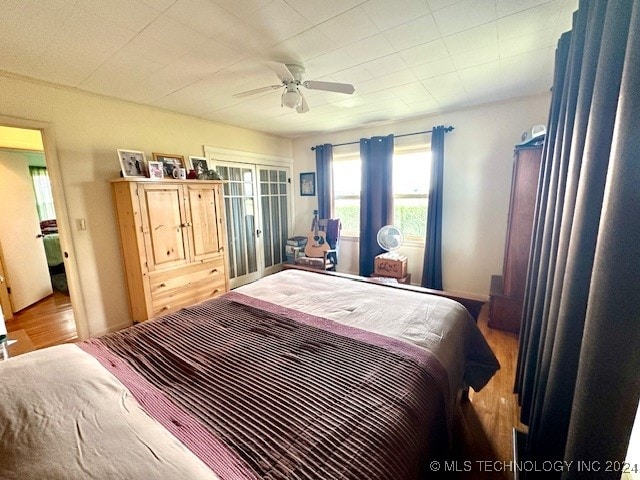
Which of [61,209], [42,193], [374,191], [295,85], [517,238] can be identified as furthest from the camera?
[42,193]

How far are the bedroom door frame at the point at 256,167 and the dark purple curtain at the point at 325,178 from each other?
0.68m

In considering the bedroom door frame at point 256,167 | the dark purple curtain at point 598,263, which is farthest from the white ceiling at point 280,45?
the bedroom door frame at point 256,167

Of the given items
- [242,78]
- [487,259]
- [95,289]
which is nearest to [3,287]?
[95,289]

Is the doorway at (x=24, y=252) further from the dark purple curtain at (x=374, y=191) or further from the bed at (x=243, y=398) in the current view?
the dark purple curtain at (x=374, y=191)

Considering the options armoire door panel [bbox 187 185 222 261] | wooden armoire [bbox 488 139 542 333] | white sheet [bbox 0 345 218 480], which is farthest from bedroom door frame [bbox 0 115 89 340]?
wooden armoire [bbox 488 139 542 333]

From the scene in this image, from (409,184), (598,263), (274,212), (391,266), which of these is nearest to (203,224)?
(274,212)

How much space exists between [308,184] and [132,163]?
2672mm

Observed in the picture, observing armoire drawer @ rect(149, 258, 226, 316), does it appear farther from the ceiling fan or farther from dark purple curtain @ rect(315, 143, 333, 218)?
the ceiling fan

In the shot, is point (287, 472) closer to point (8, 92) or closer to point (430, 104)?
point (8, 92)

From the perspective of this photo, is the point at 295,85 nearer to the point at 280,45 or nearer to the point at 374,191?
the point at 280,45

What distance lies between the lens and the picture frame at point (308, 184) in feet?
15.4

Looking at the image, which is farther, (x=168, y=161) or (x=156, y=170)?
(x=168, y=161)

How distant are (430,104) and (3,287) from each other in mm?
5521

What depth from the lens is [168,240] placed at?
2.81 meters
